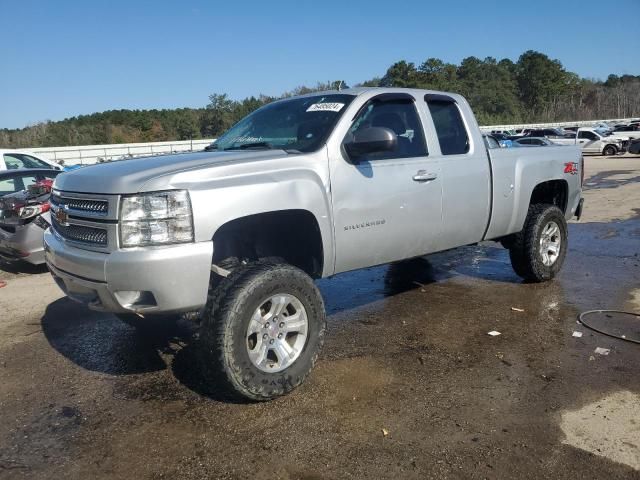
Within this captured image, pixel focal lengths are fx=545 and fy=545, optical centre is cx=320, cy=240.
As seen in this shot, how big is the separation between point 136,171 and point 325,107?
162cm

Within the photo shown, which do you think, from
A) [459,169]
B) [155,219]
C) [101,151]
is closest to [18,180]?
[155,219]

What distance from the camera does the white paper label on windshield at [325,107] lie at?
4180 mm

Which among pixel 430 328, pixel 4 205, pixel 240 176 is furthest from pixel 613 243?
pixel 4 205

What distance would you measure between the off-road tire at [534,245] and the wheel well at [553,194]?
243mm

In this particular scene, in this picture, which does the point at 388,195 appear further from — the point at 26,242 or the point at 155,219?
the point at 26,242

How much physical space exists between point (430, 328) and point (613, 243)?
16.4 feet

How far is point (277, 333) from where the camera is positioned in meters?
3.57

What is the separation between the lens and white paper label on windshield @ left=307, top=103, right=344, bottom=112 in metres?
4.18

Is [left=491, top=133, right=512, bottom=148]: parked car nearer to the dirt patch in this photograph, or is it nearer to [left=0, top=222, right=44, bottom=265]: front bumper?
the dirt patch

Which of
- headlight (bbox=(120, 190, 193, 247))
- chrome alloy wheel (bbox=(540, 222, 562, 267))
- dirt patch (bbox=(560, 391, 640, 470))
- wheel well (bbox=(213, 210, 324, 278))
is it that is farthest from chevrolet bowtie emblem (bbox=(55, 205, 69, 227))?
chrome alloy wheel (bbox=(540, 222, 562, 267))

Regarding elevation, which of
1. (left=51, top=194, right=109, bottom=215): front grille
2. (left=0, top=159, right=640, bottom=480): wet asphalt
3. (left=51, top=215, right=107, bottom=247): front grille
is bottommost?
(left=0, top=159, right=640, bottom=480): wet asphalt

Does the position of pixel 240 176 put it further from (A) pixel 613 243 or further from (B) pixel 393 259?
(A) pixel 613 243

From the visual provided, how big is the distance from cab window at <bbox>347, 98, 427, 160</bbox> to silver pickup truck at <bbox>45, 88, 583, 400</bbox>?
12 millimetres

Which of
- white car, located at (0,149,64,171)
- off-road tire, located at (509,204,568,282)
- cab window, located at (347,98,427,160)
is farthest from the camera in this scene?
white car, located at (0,149,64,171)
